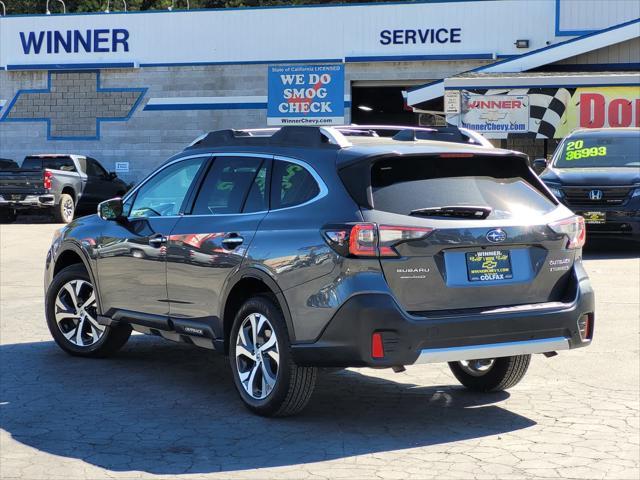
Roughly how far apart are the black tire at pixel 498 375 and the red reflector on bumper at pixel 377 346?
156 centimetres

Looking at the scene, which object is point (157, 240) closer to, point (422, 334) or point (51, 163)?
point (422, 334)

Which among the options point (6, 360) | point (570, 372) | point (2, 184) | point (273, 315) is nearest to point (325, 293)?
point (273, 315)

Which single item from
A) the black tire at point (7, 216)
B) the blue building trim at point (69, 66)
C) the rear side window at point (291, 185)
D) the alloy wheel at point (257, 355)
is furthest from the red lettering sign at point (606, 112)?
the alloy wheel at point (257, 355)

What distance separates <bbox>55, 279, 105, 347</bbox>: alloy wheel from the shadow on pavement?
245 mm

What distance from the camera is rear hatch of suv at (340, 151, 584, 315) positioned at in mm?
6086

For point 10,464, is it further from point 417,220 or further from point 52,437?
A: point 417,220

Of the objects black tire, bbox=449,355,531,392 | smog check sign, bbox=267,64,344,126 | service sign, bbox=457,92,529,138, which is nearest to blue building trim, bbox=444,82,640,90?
service sign, bbox=457,92,529,138

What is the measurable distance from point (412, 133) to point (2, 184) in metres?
21.3

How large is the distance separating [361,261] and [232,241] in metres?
1.15

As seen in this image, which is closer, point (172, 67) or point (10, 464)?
point (10, 464)

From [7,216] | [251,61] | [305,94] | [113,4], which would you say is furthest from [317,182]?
[113,4]

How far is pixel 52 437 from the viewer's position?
627cm

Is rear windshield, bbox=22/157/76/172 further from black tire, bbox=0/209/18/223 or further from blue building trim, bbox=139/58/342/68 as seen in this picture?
blue building trim, bbox=139/58/342/68

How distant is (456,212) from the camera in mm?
6332
